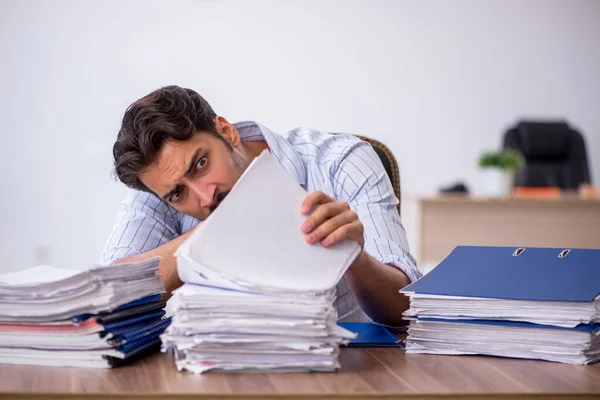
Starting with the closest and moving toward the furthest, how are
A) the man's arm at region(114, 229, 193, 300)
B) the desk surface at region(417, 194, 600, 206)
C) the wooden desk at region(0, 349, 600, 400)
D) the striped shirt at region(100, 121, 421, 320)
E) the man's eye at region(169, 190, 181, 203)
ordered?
the wooden desk at region(0, 349, 600, 400) → the man's arm at region(114, 229, 193, 300) → the man's eye at region(169, 190, 181, 203) → the striped shirt at region(100, 121, 421, 320) → the desk surface at region(417, 194, 600, 206)

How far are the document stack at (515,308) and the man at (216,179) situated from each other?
0.14 meters

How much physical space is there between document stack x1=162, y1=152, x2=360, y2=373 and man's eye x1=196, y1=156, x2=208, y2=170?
1.68 ft

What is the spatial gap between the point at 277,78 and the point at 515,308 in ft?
15.2

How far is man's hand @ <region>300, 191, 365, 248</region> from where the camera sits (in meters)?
0.80

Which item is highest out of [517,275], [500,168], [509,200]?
[517,275]

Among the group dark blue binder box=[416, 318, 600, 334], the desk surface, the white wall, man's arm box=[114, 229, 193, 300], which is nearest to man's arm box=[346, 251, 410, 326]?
dark blue binder box=[416, 318, 600, 334]

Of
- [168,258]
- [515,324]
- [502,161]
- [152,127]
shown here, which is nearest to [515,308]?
[515,324]

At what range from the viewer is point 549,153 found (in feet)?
15.6

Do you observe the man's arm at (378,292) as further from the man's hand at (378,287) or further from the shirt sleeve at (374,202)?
the shirt sleeve at (374,202)

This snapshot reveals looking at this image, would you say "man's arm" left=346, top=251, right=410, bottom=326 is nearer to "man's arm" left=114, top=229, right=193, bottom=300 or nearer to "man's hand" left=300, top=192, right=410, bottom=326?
"man's hand" left=300, top=192, right=410, bottom=326

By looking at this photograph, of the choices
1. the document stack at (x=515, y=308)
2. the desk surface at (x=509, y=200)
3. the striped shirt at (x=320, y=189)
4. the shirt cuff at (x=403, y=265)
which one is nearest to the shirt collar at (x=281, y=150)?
the striped shirt at (x=320, y=189)

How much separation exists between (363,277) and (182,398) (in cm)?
48

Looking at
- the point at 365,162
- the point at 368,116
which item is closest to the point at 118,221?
the point at 365,162

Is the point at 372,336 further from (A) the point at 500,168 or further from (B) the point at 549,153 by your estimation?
(B) the point at 549,153
